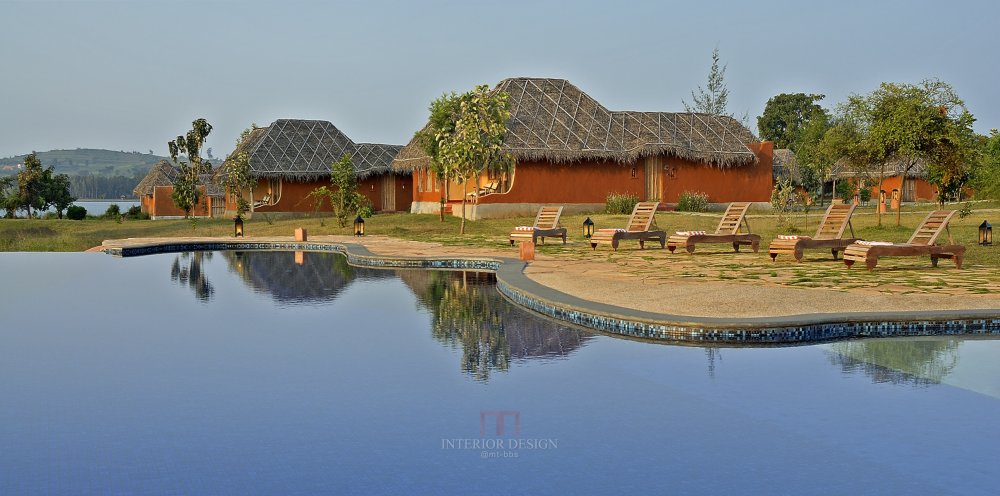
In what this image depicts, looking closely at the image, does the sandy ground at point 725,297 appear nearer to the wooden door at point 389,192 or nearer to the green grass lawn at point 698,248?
the green grass lawn at point 698,248

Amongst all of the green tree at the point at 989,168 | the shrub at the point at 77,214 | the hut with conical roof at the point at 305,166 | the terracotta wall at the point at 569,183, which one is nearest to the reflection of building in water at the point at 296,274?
the terracotta wall at the point at 569,183

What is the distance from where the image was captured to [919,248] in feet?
47.3

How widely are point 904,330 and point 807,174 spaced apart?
155 ft

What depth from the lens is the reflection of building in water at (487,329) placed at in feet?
29.0

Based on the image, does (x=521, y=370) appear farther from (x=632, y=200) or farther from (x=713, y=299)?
(x=632, y=200)

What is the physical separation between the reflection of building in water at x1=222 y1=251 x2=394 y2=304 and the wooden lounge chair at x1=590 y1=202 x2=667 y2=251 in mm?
5394

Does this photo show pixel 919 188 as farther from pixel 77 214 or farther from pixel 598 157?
pixel 77 214

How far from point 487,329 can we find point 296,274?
7.70 meters

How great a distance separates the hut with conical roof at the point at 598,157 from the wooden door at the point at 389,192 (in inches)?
279

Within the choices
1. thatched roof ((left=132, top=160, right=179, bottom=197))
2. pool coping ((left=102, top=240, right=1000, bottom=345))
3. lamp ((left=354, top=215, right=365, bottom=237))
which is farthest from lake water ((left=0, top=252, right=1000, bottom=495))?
thatched roof ((left=132, top=160, right=179, bottom=197))

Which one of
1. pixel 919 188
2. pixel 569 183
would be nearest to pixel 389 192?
pixel 569 183

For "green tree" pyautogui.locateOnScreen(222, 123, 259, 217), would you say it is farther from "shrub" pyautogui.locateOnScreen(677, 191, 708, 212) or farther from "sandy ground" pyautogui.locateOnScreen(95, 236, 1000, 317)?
"sandy ground" pyautogui.locateOnScreen(95, 236, 1000, 317)

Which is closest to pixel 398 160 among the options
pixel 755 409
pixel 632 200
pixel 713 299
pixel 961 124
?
pixel 632 200

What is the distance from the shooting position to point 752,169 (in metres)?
39.0
